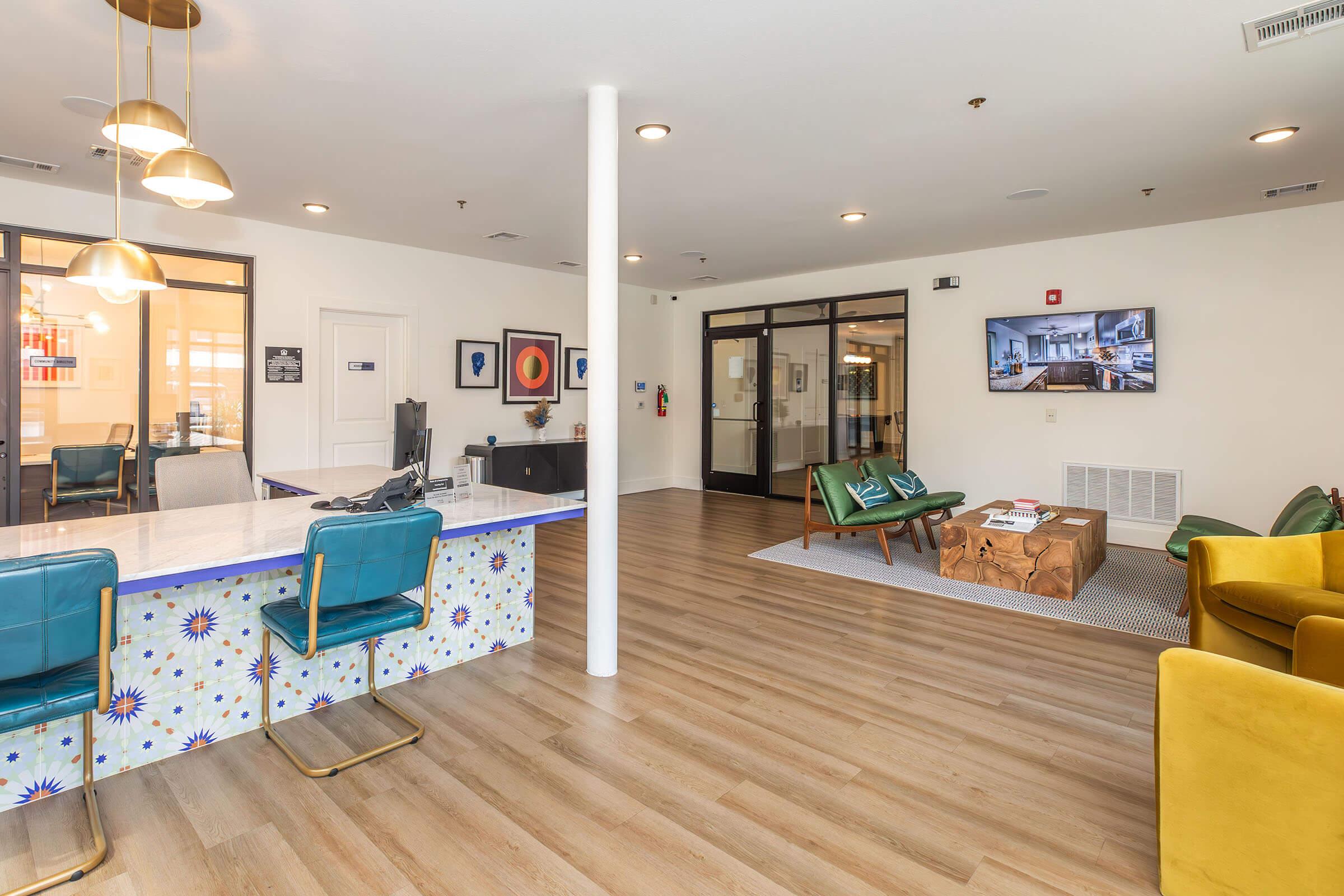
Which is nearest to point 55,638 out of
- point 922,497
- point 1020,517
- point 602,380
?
point 602,380

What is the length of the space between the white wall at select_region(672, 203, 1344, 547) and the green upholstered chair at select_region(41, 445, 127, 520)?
723 cm

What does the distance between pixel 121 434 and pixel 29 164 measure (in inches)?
76.1

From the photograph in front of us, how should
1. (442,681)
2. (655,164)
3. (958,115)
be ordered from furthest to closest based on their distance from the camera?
1. (655,164)
2. (958,115)
3. (442,681)

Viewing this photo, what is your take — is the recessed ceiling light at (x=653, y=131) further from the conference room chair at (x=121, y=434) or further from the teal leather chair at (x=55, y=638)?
the conference room chair at (x=121, y=434)

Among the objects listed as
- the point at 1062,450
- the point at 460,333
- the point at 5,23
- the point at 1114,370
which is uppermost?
the point at 5,23

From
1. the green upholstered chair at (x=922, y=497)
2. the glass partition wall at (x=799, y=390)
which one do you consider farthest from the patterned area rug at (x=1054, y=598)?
the glass partition wall at (x=799, y=390)

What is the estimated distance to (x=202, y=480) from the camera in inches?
155

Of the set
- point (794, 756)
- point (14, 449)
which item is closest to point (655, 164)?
point (794, 756)

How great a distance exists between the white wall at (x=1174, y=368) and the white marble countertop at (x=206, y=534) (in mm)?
5118

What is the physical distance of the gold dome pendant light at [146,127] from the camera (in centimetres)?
234

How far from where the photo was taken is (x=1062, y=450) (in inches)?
258

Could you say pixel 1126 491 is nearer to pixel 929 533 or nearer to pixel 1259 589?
pixel 929 533

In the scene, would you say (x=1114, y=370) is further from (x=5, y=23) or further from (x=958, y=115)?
(x=5, y=23)

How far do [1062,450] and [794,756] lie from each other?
17.1ft
